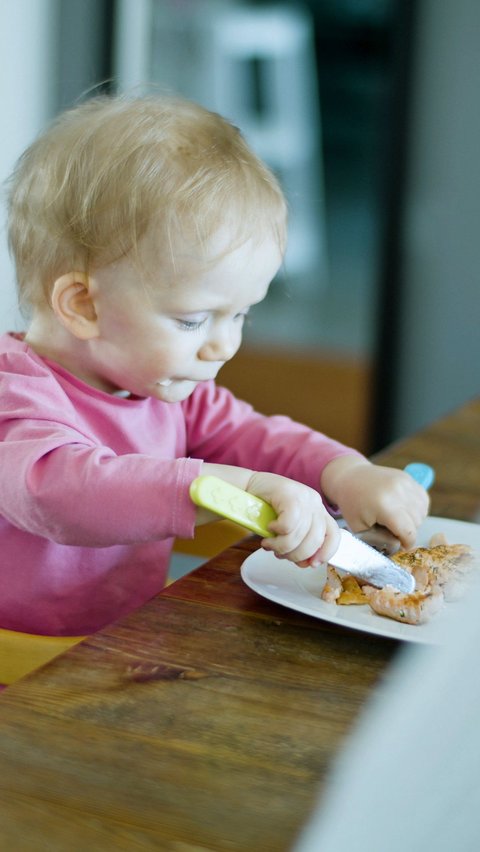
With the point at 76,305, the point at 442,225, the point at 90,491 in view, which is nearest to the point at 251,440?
the point at 76,305

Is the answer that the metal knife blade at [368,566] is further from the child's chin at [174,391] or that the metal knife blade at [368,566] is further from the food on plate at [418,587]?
the child's chin at [174,391]

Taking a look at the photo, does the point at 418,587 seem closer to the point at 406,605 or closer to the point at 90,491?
the point at 406,605

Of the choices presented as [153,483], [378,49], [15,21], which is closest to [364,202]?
[378,49]

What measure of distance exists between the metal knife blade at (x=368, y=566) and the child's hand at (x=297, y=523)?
0.02m

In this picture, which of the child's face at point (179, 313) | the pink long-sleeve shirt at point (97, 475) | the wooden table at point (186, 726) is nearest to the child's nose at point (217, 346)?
the child's face at point (179, 313)

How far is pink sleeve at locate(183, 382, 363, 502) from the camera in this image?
108 centimetres

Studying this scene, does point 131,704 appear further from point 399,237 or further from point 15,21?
point 15,21

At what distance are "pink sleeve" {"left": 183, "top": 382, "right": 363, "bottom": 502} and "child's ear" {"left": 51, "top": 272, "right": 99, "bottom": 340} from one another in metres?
0.24

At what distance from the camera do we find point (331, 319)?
13.1ft

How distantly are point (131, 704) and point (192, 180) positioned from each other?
0.49m

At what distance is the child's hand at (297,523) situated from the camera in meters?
0.75

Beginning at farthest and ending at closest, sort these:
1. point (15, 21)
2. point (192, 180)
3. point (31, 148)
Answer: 1. point (15, 21)
2. point (31, 148)
3. point (192, 180)

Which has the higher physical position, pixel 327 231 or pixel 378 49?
pixel 378 49

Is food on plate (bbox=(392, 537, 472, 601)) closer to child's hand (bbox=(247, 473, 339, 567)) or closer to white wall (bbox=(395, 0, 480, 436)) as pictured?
child's hand (bbox=(247, 473, 339, 567))
